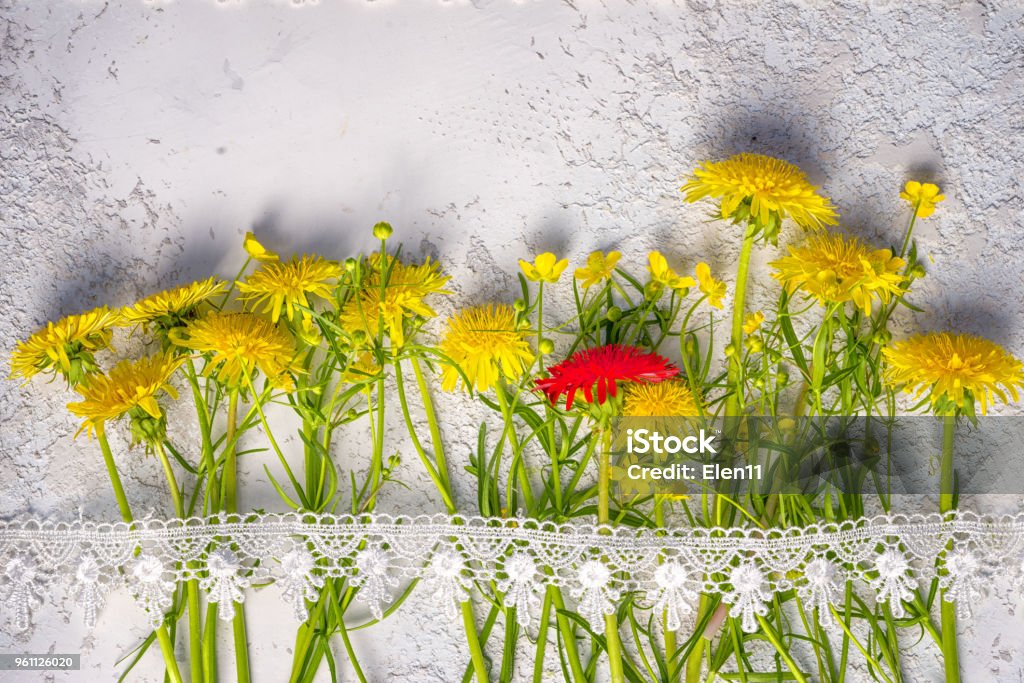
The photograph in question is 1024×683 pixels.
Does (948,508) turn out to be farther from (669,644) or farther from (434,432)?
(434,432)

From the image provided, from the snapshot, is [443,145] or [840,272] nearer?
[840,272]

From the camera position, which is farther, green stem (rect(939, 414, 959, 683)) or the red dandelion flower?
green stem (rect(939, 414, 959, 683))

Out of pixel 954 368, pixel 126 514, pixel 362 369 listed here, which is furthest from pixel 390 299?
pixel 954 368

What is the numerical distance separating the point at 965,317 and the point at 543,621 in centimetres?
70

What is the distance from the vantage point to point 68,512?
1.00 m

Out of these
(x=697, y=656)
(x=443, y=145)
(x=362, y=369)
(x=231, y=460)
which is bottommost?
(x=697, y=656)

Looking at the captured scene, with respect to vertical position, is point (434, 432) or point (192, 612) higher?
point (434, 432)

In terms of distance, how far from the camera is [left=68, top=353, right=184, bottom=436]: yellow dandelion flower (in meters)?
0.88

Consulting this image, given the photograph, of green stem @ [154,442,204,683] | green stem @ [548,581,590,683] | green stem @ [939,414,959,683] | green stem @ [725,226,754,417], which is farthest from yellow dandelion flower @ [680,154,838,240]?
green stem @ [154,442,204,683]

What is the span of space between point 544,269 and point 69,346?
0.61m

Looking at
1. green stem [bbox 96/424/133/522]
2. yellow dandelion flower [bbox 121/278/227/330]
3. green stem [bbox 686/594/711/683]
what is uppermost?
yellow dandelion flower [bbox 121/278/227/330]

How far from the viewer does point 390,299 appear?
0.90 meters

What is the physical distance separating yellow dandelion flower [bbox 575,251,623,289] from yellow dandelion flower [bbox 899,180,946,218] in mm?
386

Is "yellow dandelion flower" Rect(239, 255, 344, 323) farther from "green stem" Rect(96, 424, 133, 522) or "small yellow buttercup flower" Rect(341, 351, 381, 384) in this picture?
"green stem" Rect(96, 424, 133, 522)
